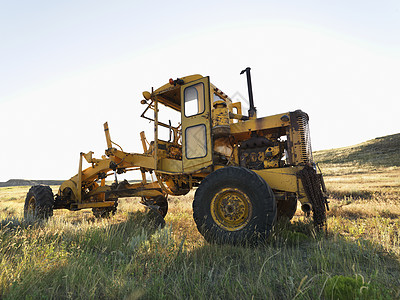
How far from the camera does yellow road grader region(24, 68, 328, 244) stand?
13.7 feet

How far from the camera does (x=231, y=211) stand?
4.25 meters

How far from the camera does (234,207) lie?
4223 millimetres

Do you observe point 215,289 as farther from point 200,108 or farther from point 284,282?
point 200,108

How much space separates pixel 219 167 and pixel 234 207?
3.85 feet

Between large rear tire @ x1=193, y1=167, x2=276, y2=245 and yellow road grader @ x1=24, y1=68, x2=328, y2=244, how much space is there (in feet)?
0.05

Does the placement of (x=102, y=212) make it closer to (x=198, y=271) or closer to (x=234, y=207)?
(x=234, y=207)

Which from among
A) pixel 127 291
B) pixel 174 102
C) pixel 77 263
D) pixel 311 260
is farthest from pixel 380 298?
pixel 174 102

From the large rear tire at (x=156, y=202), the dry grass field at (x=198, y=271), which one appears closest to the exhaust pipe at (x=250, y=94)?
the dry grass field at (x=198, y=271)

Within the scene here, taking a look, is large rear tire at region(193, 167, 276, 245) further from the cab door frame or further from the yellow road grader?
the cab door frame

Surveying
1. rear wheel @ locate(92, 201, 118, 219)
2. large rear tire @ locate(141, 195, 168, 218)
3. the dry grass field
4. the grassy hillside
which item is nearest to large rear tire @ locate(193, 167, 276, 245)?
the dry grass field

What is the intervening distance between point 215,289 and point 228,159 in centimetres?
337

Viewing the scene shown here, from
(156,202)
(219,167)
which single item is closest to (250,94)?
(219,167)

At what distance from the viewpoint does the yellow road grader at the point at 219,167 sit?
418 centimetres

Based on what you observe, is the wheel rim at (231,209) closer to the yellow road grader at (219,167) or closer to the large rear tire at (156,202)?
the yellow road grader at (219,167)
